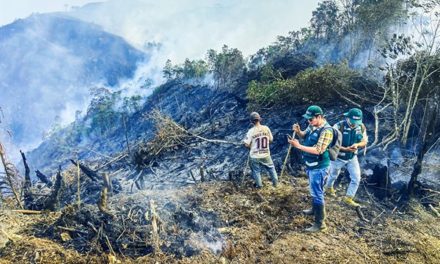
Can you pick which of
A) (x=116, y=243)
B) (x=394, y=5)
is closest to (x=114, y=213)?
(x=116, y=243)

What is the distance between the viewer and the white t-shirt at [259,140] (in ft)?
23.4

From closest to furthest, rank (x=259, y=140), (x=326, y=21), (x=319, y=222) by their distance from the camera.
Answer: (x=319, y=222)
(x=259, y=140)
(x=326, y=21)

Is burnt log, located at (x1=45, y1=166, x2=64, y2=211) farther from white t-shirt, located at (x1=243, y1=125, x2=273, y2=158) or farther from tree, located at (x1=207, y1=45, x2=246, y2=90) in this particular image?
tree, located at (x1=207, y1=45, x2=246, y2=90)

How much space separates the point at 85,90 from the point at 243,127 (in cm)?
5823

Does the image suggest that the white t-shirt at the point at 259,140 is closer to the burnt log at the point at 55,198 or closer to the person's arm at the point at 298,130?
the person's arm at the point at 298,130

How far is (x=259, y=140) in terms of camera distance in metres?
7.13

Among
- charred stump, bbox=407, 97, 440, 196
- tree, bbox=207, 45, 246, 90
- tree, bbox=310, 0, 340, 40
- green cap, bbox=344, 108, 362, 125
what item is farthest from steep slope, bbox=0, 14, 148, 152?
green cap, bbox=344, 108, 362, 125

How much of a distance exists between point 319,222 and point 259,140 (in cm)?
201

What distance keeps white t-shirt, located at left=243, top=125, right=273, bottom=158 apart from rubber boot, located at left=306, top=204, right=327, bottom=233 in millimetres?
1890

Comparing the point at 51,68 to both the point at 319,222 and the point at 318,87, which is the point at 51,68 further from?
the point at 319,222

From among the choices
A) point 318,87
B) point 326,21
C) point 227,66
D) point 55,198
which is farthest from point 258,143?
point 326,21

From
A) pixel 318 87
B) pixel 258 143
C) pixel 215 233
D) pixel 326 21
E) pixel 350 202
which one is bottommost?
pixel 215 233

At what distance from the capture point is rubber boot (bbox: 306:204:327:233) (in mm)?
5534

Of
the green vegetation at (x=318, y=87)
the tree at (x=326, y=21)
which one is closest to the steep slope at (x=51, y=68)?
the tree at (x=326, y=21)
